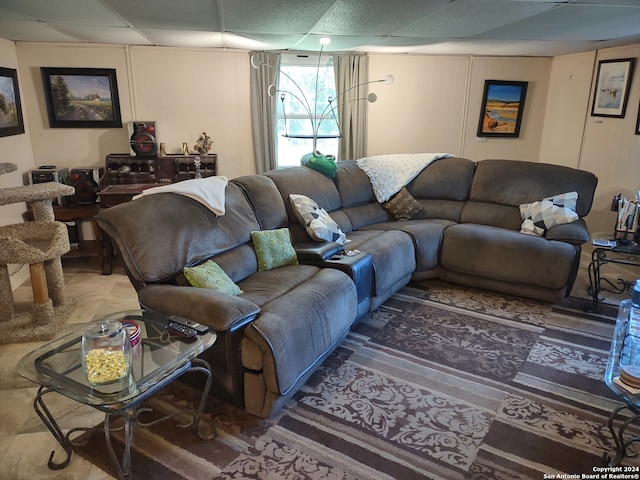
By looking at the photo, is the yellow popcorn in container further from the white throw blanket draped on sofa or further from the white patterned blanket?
the white patterned blanket

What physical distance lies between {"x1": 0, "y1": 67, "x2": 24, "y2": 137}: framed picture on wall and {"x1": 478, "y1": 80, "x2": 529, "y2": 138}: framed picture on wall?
16.0 ft

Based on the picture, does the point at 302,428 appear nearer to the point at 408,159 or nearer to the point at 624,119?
the point at 408,159

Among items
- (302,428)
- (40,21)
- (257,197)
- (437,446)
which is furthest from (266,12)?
(437,446)

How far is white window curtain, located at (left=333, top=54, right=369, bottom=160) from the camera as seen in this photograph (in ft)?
16.1

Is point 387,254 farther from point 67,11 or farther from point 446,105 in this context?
point 446,105

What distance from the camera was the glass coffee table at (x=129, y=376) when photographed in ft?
5.24

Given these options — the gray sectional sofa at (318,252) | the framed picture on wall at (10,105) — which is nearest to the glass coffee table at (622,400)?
the gray sectional sofa at (318,252)

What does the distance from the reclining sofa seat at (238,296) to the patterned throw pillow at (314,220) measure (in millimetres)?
381

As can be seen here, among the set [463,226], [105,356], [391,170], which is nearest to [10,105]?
[105,356]

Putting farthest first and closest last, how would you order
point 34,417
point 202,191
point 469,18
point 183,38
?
point 183,38, point 469,18, point 202,191, point 34,417

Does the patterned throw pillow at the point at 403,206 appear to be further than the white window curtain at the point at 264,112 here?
No

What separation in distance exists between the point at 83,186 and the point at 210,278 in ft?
8.85

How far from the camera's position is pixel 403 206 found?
168 inches

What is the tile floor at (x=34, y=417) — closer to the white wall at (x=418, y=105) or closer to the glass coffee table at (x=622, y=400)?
the glass coffee table at (x=622, y=400)
